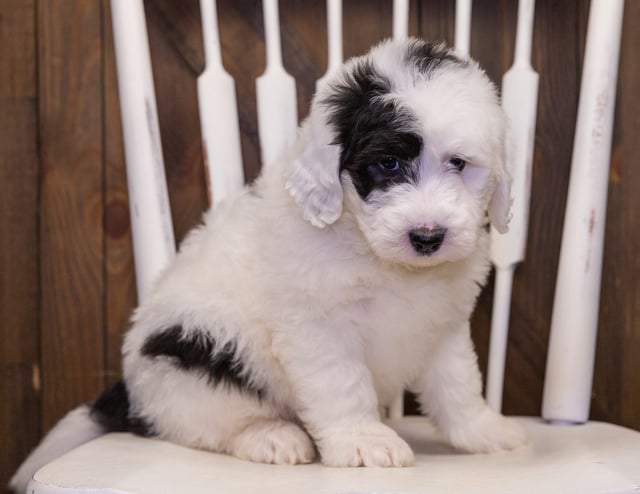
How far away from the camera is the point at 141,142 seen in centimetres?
156

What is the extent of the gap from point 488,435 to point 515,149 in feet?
1.50

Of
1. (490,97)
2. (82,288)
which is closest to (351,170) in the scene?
(490,97)

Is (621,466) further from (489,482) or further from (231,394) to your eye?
(231,394)

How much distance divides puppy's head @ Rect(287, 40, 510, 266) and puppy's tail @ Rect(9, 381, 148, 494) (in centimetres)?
48

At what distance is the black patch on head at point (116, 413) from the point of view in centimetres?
140

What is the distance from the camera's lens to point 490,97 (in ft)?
4.16

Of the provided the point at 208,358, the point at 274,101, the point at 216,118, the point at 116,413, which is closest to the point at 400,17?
the point at 274,101

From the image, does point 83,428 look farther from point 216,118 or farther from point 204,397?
point 216,118

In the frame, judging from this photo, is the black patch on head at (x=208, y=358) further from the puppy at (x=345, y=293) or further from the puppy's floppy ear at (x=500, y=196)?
the puppy's floppy ear at (x=500, y=196)

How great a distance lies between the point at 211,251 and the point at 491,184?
18.0 inches

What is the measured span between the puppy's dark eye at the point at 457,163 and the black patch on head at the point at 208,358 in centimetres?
42

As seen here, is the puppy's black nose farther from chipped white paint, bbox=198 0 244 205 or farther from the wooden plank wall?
the wooden plank wall

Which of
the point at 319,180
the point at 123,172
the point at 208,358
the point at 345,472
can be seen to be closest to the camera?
the point at 345,472

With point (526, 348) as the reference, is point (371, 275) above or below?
above
